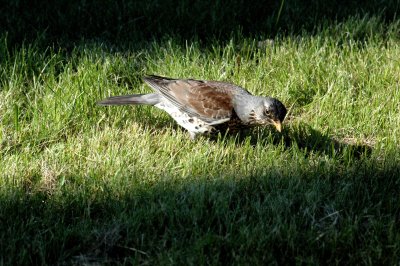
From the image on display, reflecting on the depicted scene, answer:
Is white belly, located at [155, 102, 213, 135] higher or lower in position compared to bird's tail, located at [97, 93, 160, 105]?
lower

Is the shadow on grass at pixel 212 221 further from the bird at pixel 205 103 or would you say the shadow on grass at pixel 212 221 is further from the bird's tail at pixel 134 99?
the bird's tail at pixel 134 99

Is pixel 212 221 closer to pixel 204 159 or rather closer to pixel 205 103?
pixel 204 159

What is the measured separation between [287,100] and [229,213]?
6.26ft

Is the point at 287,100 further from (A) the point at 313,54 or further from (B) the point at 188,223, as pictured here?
(B) the point at 188,223

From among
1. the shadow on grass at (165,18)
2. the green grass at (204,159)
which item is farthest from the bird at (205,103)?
the shadow on grass at (165,18)

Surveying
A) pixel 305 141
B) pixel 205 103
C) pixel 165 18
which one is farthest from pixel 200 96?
pixel 165 18

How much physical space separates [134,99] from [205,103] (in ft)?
1.92

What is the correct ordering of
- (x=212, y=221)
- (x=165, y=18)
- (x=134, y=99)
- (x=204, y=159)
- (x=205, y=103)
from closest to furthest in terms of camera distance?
(x=212, y=221), (x=204, y=159), (x=205, y=103), (x=134, y=99), (x=165, y=18)

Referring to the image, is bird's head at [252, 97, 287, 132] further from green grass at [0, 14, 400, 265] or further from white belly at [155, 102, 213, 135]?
white belly at [155, 102, 213, 135]

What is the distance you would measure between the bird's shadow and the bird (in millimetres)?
140

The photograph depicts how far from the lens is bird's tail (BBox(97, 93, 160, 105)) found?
584 centimetres

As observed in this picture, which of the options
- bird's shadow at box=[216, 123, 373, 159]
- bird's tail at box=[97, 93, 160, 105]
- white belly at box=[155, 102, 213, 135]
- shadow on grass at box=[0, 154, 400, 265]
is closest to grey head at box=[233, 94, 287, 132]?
bird's shadow at box=[216, 123, 373, 159]

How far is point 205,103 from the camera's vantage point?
575 cm

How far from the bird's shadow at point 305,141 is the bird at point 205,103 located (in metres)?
0.14
